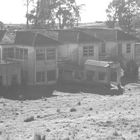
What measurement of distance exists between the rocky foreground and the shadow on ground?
1.58 metres

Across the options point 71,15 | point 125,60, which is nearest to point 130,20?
point 71,15

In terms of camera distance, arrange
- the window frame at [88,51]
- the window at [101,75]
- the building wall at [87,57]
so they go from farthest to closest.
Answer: the window frame at [88,51]
the building wall at [87,57]
the window at [101,75]

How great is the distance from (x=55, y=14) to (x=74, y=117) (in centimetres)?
5043

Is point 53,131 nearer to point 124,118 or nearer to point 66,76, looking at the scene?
point 124,118

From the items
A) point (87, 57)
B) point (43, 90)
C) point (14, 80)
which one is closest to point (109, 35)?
point (87, 57)

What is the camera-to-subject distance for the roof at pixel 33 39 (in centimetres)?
4359

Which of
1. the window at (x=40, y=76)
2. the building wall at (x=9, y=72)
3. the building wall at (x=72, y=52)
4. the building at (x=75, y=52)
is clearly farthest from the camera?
the building wall at (x=72, y=52)

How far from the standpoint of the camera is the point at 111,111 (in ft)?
96.3

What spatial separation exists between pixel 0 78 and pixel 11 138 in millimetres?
20003

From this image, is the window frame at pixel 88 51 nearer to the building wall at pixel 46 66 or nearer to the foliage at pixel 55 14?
the building wall at pixel 46 66

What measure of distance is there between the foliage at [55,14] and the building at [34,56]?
94.4 ft

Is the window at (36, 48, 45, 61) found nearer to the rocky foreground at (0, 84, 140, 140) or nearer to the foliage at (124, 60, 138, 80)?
the rocky foreground at (0, 84, 140, 140)

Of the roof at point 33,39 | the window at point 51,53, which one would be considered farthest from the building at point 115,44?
the roof at point 33,39

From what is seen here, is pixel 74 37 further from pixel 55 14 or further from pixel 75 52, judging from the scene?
pixel 55 14
